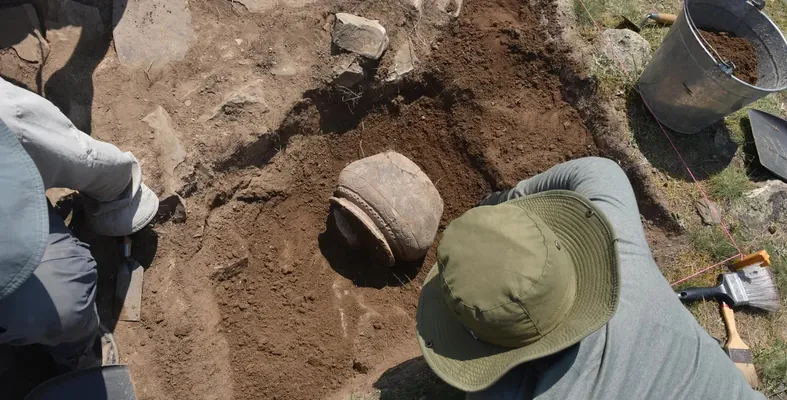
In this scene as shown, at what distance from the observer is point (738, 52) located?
3564 mm

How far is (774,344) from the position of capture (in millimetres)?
3416

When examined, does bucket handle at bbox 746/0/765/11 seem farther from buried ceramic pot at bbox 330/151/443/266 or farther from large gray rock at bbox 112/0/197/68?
large gray rock at bbox 112/0/197/68

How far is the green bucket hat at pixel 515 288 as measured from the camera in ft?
5.59

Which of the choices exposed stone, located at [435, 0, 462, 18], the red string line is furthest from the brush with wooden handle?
exposed stone, located at [435, 0, 462, 18]

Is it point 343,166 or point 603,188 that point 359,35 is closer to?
point 343,166

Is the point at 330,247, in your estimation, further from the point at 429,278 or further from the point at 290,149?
the point at 429,278

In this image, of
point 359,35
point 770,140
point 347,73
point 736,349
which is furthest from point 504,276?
point 770,140

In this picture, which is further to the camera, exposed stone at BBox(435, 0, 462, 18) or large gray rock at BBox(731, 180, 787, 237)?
exposed stone at BBox(435, 0, 462, 18)

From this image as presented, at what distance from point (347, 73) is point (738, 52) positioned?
2.73 meters

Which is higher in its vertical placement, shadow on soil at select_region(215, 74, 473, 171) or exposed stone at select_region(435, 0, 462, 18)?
exposed stone at select_region(435, 0, 462, 18)

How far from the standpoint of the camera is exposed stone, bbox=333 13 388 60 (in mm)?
3531

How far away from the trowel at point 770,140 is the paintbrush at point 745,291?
0.87m

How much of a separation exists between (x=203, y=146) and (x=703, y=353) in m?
2.86

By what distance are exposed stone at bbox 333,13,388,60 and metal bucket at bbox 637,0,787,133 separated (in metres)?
1.98
